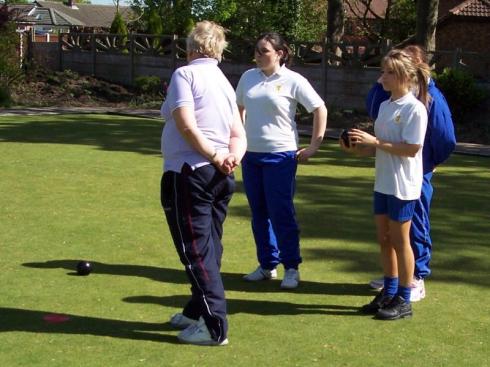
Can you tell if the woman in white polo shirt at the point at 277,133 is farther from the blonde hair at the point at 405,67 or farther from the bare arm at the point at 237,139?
the bare arm at the point at 237,139

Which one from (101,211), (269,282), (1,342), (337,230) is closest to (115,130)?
(101,211)

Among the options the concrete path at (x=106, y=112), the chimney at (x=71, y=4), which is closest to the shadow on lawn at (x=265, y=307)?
the concrete path at (x=106, y=112)

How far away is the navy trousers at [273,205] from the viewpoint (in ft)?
21.7

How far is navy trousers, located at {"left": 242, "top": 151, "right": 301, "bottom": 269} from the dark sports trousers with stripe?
1.25 m

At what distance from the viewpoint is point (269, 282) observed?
691 cm

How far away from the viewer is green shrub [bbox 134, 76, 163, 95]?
26.5 m

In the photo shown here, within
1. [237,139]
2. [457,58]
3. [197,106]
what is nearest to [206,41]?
[197,106]

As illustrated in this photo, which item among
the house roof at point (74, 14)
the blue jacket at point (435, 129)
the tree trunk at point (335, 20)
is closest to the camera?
the blue jacket at point (435, 129)

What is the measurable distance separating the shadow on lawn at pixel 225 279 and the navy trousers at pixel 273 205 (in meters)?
0.21

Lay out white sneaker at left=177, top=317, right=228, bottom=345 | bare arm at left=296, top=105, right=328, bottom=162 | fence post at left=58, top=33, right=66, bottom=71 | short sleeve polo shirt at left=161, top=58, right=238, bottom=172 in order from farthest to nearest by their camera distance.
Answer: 1. fence post at left=58, top=33, right=66, bottom=71
2. bare arm at left=296, top=105, right=328, bottom=162
3. white sneaker at left=177, top=317, right=228, bottom=345
4. short sleeve polo shirt at left=161, top=58, right=238, bottom=172

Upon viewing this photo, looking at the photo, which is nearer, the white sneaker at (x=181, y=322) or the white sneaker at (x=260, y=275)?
the white sneaker at (x=181, y=322)

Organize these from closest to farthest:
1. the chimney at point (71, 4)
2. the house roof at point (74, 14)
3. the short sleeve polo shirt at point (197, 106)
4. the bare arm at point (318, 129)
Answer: the short sleeve polo shirt at point (197, 106), the bare arm at point (318, 129), the house roof at point (74, 14), the chimney at point (71, 4)

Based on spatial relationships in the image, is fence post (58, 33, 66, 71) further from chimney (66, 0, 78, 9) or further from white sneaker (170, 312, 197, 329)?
chimney (66, 0, 78, 9)

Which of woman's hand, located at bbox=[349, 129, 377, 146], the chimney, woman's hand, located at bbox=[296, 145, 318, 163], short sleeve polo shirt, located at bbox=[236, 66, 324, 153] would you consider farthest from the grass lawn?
the chimney
